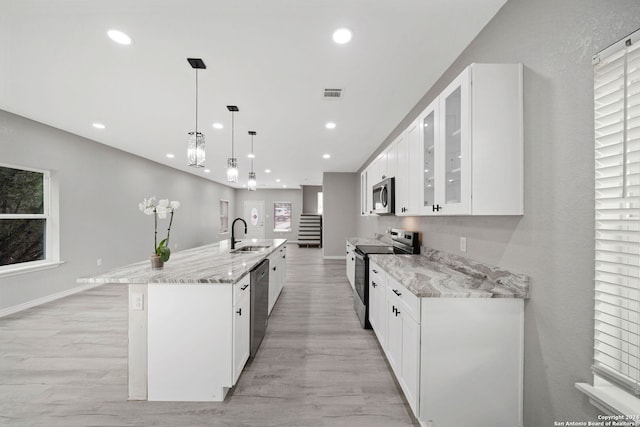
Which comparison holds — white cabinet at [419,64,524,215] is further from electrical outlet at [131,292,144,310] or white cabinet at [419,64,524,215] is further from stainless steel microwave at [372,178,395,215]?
electrical outlet at [131,292,144,310]

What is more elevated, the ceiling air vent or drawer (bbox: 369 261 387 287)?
the ceiling air vent

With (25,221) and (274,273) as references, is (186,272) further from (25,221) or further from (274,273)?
(25,221)

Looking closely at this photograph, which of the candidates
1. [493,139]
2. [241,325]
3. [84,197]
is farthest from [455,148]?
[84,197]

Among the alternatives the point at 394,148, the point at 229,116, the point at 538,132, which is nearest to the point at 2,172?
the point at 229,116

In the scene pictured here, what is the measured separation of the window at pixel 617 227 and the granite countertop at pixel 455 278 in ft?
1.40

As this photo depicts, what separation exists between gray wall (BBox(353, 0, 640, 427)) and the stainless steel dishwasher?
1.69m

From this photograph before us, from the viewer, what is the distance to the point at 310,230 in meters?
11.1

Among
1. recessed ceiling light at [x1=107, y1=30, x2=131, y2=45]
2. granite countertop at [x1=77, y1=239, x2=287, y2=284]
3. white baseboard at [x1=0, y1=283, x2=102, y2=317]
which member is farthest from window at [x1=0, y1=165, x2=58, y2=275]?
recessed ceiling light at [x1=107, y1=30, x2=131, y2=45]

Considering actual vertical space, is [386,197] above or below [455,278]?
above

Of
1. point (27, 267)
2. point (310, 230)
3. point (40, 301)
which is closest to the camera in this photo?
point (27, 267)

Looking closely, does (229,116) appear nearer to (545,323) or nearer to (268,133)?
(268,133)

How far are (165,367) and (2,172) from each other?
4.09 meters

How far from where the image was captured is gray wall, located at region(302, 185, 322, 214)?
1164 centimetres

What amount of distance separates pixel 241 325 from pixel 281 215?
415 inches
